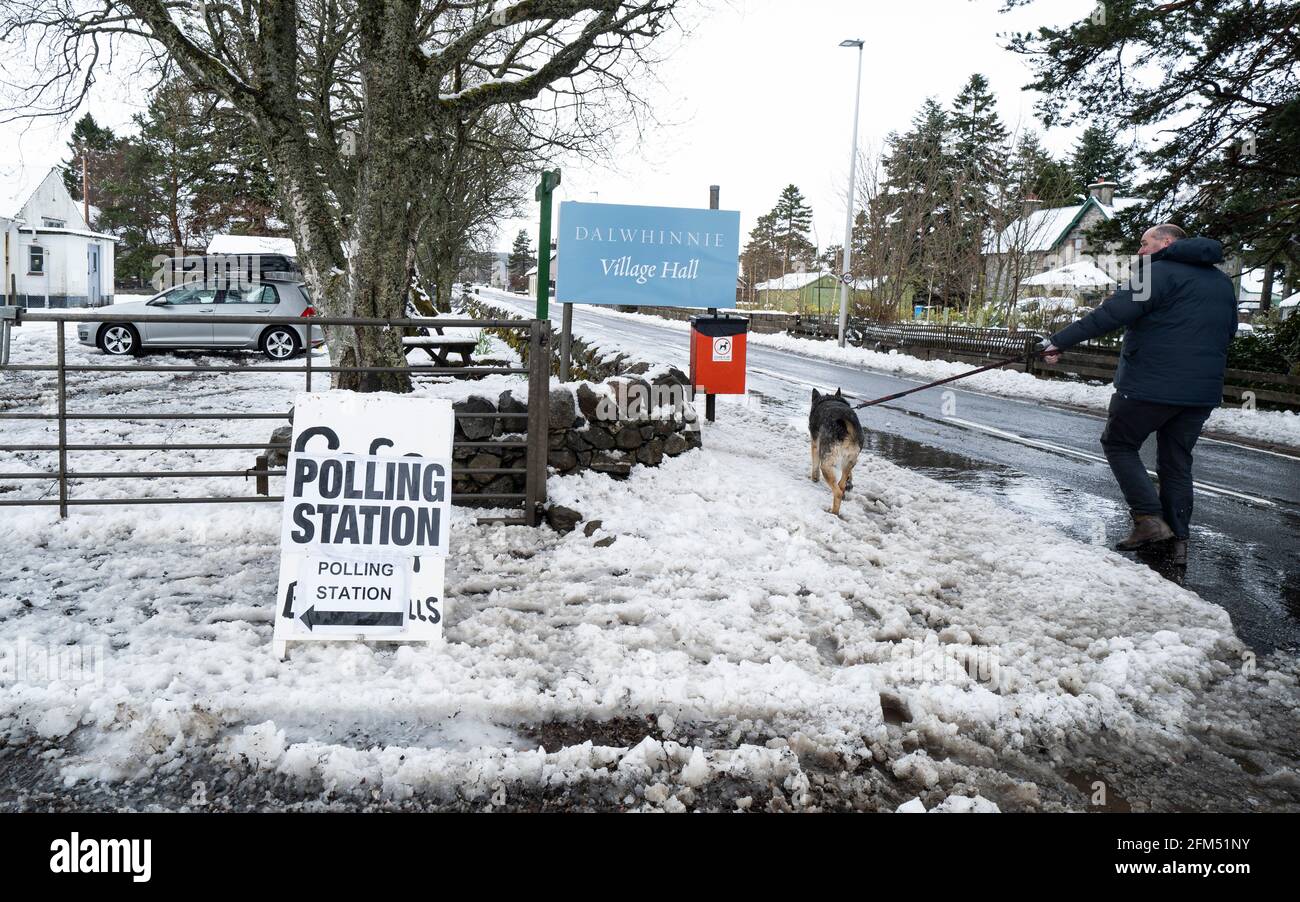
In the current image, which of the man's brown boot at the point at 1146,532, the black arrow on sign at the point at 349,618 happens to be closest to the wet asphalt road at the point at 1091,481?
the man's brown boot at the point at 1146,532

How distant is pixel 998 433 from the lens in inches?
490

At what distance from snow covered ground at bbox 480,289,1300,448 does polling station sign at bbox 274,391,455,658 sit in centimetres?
1293

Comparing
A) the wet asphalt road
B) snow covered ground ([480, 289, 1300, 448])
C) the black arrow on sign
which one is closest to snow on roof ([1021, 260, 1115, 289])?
snow covered ground ([480, 289, 1300, 448])

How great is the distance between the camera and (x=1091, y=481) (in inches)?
357

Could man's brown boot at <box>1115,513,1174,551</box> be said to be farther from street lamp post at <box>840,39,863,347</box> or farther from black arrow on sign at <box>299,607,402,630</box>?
street lamp post at <box>840,39,863,347</box>

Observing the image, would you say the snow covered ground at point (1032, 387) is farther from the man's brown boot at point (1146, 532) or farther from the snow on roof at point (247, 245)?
the snow on roof at point (247, 245)

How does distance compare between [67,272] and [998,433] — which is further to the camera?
[67,272]

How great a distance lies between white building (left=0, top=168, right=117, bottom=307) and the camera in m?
32.4

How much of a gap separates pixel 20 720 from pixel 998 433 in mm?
11836

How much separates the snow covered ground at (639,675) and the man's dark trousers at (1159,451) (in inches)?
27.4

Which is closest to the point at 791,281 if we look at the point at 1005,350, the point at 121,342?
the point at 1005,350
